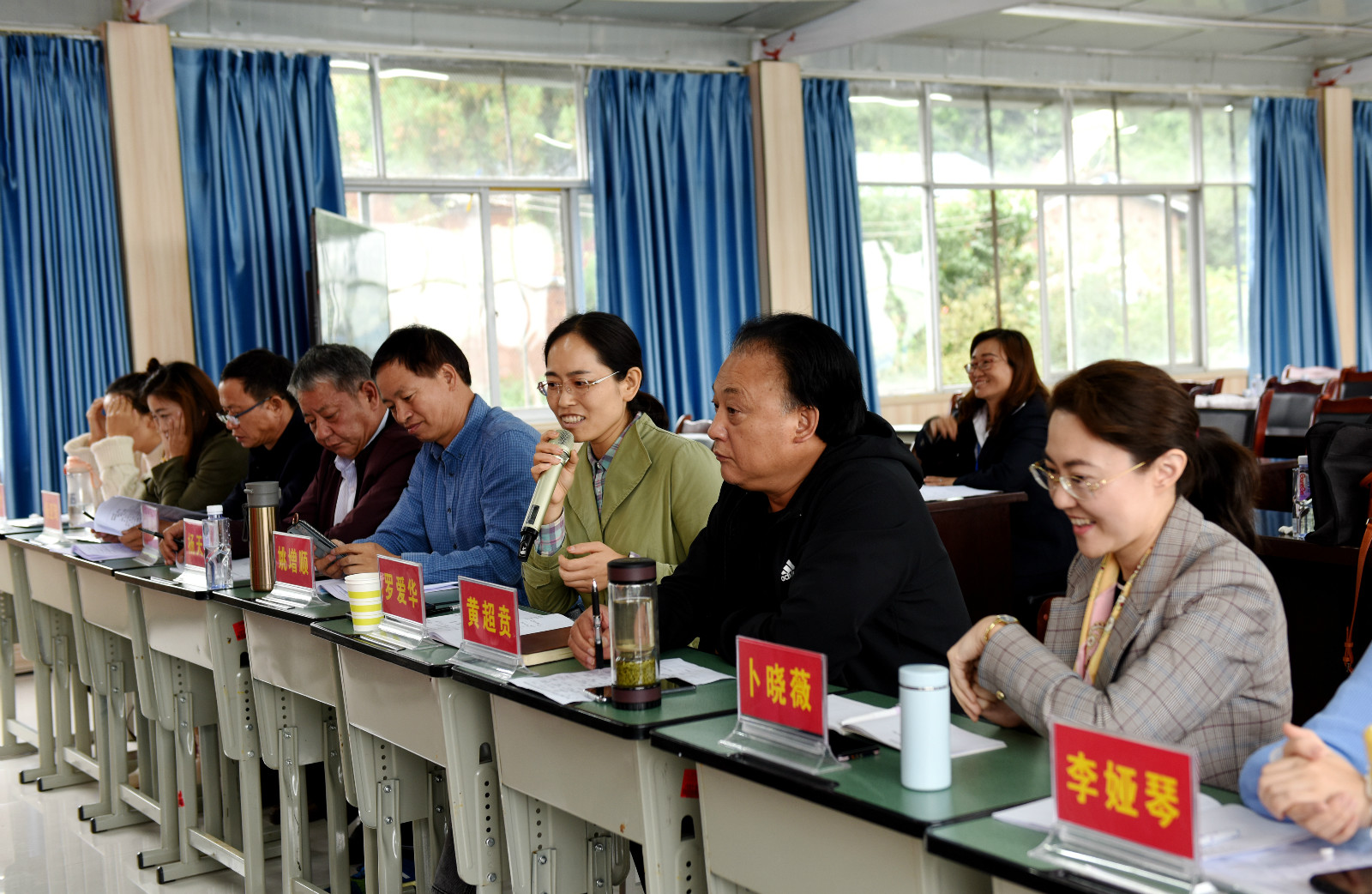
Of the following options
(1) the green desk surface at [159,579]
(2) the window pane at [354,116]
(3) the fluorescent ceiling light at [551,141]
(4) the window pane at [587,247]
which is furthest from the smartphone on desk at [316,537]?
(3) the fluorescent ceiling light at [551,141]

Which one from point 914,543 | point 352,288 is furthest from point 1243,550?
point 352,288

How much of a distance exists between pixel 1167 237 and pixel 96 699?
24.1ft

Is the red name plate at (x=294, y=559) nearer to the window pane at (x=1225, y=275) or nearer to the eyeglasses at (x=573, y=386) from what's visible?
the eyeglasses at (x=573, y=386)

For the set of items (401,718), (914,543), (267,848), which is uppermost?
(914,543)

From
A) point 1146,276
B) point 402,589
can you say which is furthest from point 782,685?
point 1146,276

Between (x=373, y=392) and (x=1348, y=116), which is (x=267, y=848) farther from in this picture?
(x=1348, y=116)

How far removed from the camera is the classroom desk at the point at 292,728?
2686 mm

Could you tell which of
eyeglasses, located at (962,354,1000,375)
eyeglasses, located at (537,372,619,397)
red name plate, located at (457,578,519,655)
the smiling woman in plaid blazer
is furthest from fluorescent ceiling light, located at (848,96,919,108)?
the smiling woman in plaid blazer

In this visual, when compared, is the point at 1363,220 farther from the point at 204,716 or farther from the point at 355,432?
the point at 204,716

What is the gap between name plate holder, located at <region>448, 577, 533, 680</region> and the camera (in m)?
1.92

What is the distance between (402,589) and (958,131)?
632 cm

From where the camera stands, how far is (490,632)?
1.99 m

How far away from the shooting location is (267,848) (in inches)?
132

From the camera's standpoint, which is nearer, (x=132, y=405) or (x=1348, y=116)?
(x=132, y=405)
